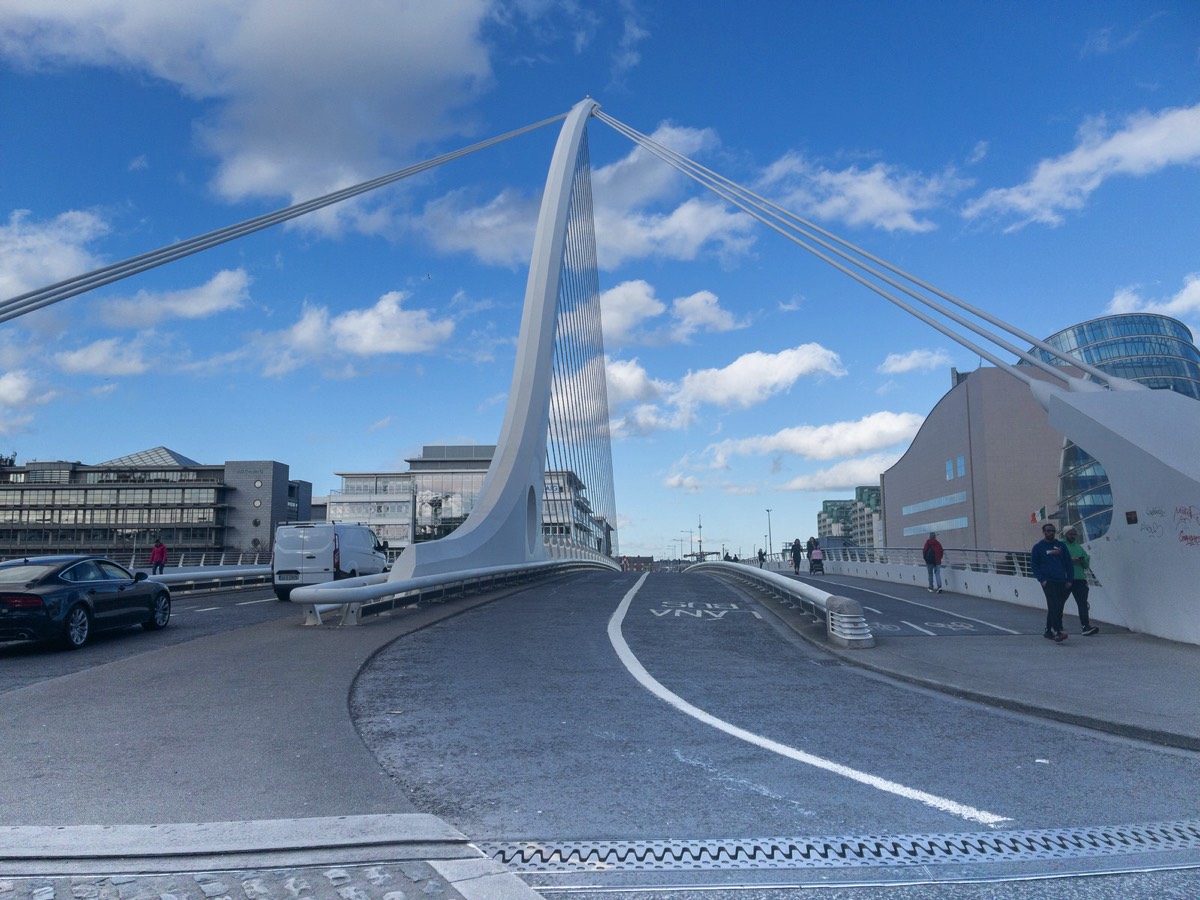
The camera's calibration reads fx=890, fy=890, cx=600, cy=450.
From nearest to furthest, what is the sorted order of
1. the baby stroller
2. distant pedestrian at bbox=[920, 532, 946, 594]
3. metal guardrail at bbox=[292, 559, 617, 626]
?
1. metal guardrail at bbox=[292, 559, 617, 626]
2. distant pedestrian at bbox=[920, 532, 946, 594]
3. the baby stroller

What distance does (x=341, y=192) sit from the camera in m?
19.7

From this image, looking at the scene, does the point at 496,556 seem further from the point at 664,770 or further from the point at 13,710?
the point at 664,770

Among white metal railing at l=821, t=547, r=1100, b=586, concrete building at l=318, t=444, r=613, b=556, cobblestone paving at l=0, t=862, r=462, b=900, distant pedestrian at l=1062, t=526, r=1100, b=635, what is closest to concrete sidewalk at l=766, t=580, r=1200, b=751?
distant pedestrian at l=1062, t=526, r=1100, b=635

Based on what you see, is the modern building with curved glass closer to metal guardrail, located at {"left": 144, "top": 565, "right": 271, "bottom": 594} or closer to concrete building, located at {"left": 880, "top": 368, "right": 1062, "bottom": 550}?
concrete building, located at {"left": 880, "top": 368, "right": 1062, "bottom": 550}

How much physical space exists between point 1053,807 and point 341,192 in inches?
733

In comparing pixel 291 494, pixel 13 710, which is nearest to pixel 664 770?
pixel 13 710

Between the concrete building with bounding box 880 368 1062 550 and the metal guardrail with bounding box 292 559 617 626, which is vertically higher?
the concrete building with bounding box 880 368 1062 550

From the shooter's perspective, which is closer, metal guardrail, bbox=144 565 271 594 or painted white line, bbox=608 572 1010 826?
painted white line, bbox=608 572 1010 826

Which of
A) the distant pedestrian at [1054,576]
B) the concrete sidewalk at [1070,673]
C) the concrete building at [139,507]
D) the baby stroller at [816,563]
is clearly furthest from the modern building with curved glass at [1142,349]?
the concrete building at [139,507]

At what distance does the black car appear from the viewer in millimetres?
11000

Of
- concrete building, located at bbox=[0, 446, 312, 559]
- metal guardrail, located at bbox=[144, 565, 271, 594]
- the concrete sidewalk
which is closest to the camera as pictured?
the concrete sidewalk

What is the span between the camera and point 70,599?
458 inches

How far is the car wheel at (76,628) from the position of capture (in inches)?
452

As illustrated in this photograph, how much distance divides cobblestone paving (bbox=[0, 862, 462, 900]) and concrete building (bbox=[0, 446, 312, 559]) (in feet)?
263
